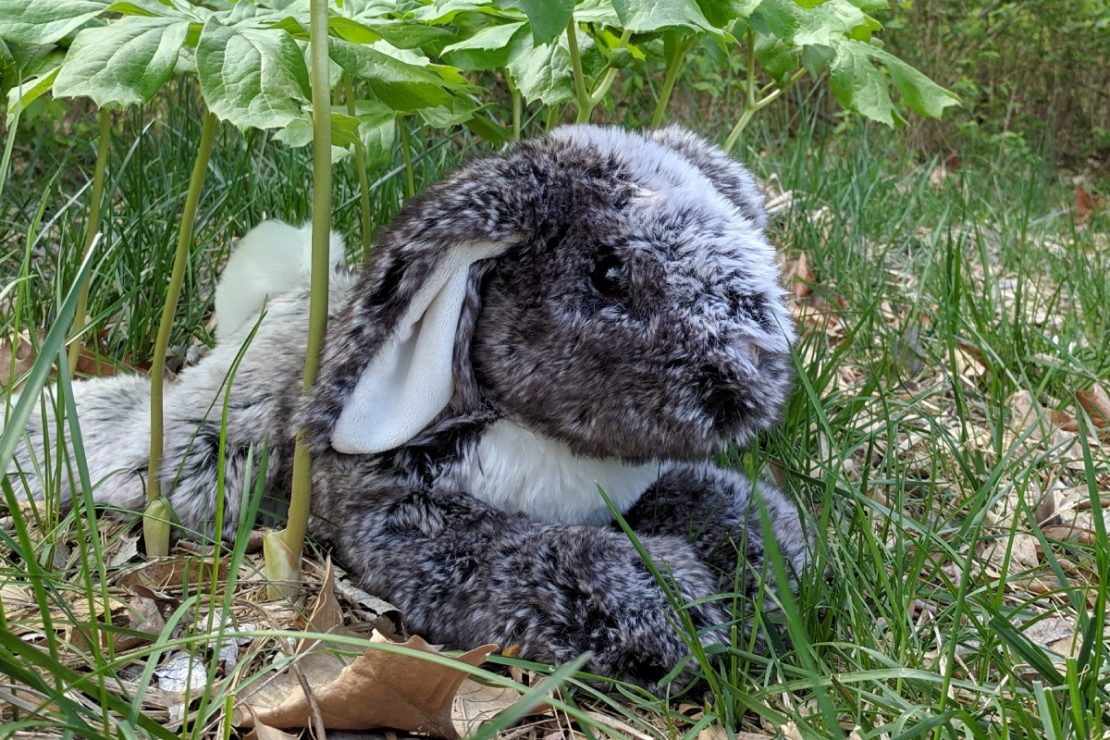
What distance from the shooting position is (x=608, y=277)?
188 cm

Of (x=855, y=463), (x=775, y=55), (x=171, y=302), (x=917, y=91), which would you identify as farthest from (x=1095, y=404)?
(x=171, y=302)

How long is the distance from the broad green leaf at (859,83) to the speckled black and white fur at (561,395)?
2.52 feet

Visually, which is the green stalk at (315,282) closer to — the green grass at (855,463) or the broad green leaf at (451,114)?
the green grass at (855,463)

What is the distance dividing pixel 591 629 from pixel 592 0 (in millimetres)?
1310

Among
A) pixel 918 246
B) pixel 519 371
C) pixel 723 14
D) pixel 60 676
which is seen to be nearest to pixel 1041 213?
pixel 918 246

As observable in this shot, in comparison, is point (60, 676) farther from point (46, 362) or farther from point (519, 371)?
point (519, 371)

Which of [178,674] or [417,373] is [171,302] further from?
[178,674]

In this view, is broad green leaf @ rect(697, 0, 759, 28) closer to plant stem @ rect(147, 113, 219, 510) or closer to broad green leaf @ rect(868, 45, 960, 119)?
broad green leaf @ rect(868, 45, 960, 119)

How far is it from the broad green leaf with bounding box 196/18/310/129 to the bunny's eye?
0.60 metres

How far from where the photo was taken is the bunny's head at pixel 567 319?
5.95 ft

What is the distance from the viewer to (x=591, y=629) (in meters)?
1.79

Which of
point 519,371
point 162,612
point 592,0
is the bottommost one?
point 162,612

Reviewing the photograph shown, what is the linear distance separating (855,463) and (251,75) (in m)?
1.95

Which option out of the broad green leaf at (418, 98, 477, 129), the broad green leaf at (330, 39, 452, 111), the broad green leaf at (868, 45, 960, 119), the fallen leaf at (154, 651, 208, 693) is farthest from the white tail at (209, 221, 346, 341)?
the broad green leaf at (868, 45, 960, 119)
